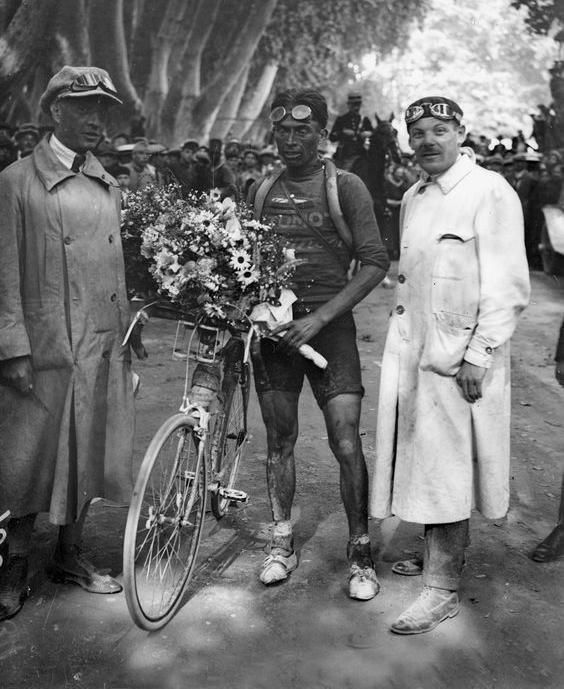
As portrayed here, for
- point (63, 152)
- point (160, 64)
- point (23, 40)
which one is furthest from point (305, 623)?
point (160, 64)

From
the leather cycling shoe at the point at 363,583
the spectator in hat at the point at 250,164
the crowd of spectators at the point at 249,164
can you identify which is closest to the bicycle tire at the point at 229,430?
the leather cycling shoe at the point at 363,583

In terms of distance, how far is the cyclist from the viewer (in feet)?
12.9

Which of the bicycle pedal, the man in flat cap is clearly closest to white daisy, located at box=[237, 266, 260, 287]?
the man in flat cap

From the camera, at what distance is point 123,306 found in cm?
387

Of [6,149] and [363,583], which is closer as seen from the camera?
[363,583]

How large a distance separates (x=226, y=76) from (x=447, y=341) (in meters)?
18.6

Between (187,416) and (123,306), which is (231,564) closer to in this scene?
(187,416)

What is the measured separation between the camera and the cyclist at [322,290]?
392 cm

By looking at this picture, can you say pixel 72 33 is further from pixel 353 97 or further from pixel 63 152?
pixel 63 152

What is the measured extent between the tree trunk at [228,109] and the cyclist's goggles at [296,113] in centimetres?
1876

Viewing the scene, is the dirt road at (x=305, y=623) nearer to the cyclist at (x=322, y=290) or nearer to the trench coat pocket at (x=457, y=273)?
the cyclist at (x=322, y=290)

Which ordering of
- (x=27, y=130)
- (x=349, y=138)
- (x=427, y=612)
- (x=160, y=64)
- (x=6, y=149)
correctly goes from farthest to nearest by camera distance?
(x=160, y=64), (x=349, y=138), (x=27, y=130), (x=6, y=149), (x=427, y=612)

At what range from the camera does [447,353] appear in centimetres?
357

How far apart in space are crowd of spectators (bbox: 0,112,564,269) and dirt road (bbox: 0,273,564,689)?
25.1ft
